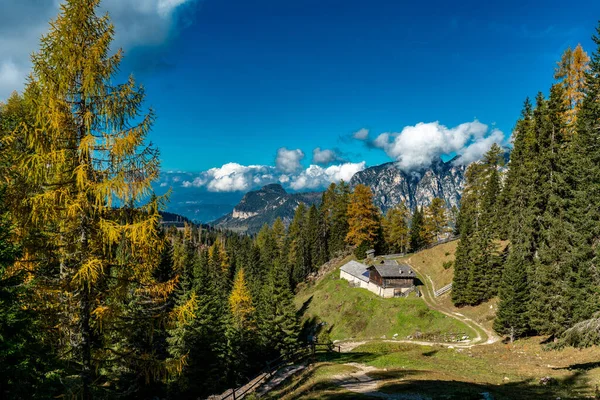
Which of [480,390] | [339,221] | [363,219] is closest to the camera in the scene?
[480,390]

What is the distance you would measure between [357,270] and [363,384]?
49.2m

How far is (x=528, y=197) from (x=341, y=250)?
50.2 metres

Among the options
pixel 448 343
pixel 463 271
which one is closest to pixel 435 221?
pixel 463 271

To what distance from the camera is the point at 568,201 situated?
30.7 metres

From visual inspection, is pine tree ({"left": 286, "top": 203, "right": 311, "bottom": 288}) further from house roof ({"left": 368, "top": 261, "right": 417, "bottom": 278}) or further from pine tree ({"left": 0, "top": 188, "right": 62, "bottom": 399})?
pine tree ({"left": 0, "top": 188, "right": 62, "bottom": 399})

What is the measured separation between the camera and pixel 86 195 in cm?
1032

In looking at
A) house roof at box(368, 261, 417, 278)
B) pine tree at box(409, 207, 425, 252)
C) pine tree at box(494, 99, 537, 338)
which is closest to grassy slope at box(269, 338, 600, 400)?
pine tree at box(494, 99, 537, 338)

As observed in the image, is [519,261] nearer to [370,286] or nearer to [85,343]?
[370,286]

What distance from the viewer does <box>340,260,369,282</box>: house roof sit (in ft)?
212

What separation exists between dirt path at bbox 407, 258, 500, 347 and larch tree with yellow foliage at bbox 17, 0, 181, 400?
41.4 m

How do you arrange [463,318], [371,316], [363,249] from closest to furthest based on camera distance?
[463,318] < [371,316] < [363,249]

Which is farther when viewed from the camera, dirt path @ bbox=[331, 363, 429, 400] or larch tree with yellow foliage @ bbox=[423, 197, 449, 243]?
larch tree with yellow foliage @ bbox=[423, 197, 449, 243]

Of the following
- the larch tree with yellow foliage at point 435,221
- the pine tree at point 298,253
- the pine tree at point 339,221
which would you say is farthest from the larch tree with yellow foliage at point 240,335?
the larch tree with yellow foliage at point 435,221

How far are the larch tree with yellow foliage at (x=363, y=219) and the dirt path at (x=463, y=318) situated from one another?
47.1ft
